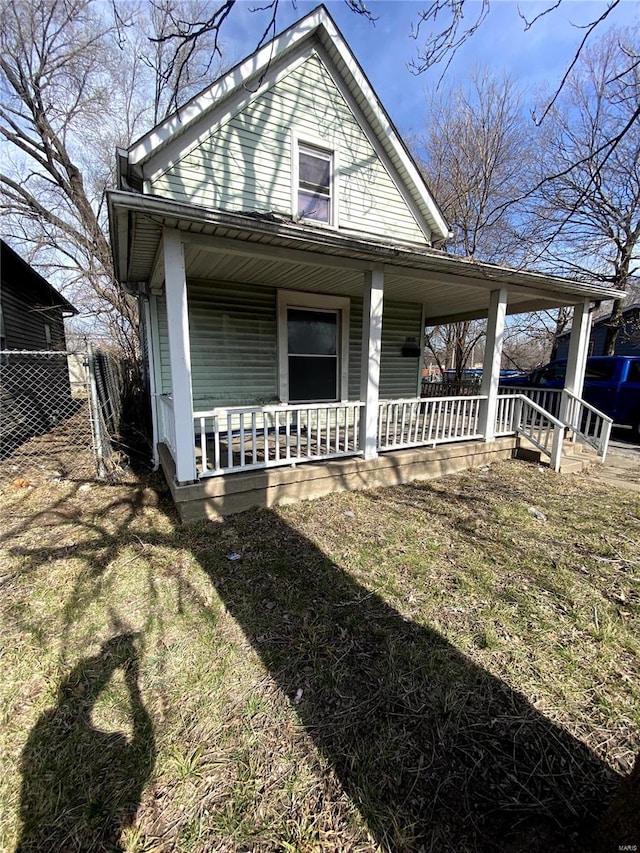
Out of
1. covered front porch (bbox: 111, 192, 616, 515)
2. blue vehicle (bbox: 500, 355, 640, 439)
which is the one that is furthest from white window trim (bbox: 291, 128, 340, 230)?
blue vehicle (bbox: 500, 355, 640, 439)

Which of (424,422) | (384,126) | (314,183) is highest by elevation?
(384,126)

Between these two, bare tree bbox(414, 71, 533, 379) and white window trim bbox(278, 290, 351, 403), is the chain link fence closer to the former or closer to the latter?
white window trim bbox(278, 290, 351, 403)

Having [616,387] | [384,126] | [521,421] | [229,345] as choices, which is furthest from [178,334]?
[616,387]

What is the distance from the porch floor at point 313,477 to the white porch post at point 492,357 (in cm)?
46

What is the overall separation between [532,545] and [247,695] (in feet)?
9.64

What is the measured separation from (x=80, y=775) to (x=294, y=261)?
14.9 feet

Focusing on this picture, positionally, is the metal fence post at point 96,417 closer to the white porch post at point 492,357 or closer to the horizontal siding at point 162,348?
the horizontal siding at point 162,348

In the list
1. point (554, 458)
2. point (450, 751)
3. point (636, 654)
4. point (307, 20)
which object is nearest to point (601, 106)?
point (307, 20)

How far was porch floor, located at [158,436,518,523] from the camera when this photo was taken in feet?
13.6

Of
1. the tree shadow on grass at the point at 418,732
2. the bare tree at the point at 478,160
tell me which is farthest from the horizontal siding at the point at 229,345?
the bare tree at the point at 478,160

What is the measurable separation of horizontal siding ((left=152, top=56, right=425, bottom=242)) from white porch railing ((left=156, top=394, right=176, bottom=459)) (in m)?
2.93

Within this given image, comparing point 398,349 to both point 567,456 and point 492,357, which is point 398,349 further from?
point 567,456

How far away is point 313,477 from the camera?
4.83 meters

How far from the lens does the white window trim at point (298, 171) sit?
6.16 meters
